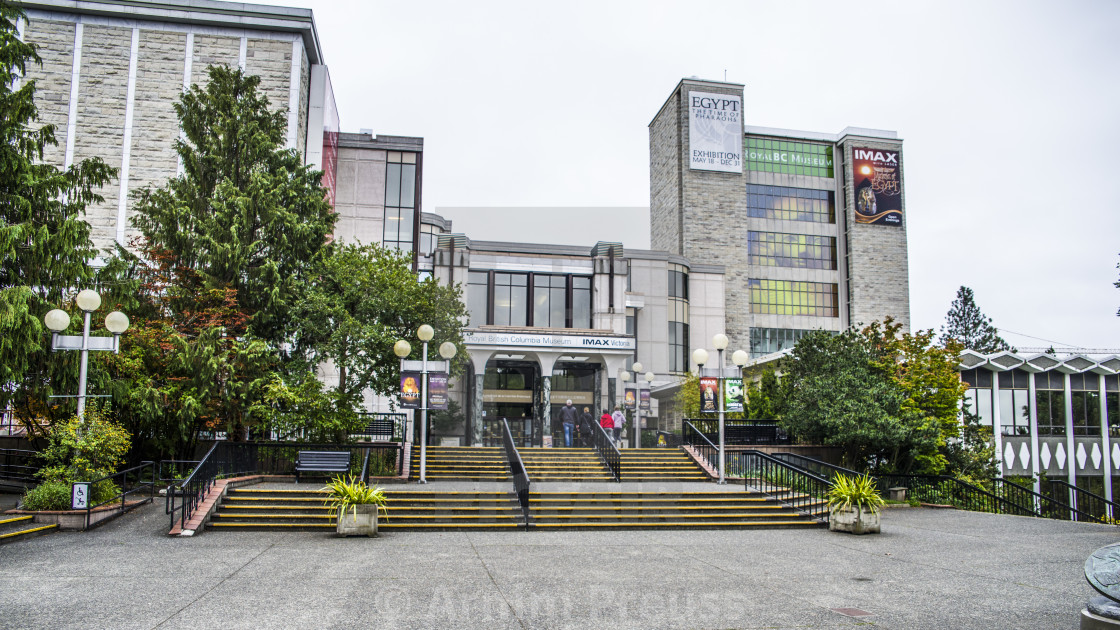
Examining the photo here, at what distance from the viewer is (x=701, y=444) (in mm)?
23484

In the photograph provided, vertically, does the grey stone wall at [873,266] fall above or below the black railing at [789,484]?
above

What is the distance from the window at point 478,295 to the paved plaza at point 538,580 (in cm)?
3125

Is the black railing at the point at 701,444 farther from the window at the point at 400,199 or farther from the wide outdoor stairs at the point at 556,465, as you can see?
the window at the point at 400,199

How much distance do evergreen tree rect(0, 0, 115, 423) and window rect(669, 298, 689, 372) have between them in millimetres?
37294

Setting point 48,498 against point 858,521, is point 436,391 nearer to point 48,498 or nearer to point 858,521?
point 48,498

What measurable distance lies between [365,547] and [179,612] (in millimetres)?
4561

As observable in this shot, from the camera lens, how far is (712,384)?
21828 mm

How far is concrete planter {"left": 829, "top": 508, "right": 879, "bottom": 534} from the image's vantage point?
1414 cm

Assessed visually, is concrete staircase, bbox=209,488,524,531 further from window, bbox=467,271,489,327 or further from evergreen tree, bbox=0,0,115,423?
window, bbox=467,271,489,327

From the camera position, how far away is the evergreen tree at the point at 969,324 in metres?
70.1


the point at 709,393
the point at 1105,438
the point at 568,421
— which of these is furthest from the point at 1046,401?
the point at 568,421

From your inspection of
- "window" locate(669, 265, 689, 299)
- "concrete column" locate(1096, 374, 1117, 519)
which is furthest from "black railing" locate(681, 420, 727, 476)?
"window" locate(669, 265, 689, 299)

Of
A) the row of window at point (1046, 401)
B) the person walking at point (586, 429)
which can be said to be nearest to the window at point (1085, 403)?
the row of window at point (1046, 401)

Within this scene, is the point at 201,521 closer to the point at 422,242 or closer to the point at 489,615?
the point at 489,615
